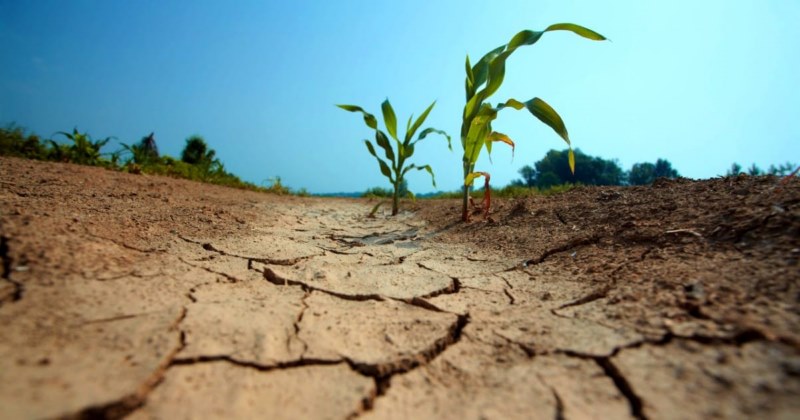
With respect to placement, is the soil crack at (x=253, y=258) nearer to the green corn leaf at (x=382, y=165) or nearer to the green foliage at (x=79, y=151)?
the green corn leaf at (x=382, y=165)

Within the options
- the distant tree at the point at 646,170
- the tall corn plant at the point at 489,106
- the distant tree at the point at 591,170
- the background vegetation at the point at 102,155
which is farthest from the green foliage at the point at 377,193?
the distant tree at the point at 646,170

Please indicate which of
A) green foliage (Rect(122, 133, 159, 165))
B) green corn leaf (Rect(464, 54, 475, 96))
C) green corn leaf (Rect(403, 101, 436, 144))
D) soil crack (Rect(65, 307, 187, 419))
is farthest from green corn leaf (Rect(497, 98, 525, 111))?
green foliage (Rect(122, 133, 159, 165))

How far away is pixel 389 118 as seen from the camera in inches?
144

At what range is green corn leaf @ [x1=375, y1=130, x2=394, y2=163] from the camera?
3.78 metres

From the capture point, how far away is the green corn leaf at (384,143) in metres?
3.78

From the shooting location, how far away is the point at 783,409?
667 millimetres

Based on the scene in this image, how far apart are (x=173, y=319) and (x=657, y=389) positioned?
1.32 meters

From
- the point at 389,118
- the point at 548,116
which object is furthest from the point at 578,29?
the point at 389,118

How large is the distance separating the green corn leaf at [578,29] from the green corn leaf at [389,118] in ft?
5.59

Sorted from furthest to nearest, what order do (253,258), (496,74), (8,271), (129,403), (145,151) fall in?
(145,151)
(496,74)
(253,258)
(8,271)
(129,403)

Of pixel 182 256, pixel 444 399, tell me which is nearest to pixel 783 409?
pixel 444 399

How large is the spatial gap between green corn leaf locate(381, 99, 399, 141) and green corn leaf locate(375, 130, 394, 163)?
4.3 inches

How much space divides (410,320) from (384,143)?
9.17 ft

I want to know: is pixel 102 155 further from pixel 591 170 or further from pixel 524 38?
pixel 591 170
